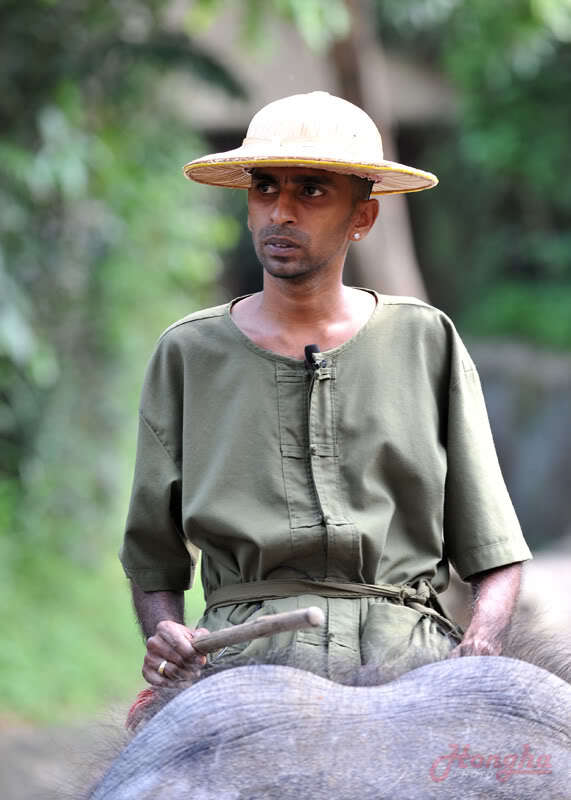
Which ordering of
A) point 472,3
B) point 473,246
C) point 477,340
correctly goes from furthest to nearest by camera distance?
point 473,246 → point 477,340 → point 472,3

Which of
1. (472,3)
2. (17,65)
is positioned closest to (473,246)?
(472,3)

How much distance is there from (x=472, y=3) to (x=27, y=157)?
337 cm

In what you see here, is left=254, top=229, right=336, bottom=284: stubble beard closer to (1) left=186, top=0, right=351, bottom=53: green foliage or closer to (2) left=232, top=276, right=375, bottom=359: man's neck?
(2) left=232, top=276, right=375, bottom=359: man's neck

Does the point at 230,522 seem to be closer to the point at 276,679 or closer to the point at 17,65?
the point at 276,679

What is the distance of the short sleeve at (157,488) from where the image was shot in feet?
8.87

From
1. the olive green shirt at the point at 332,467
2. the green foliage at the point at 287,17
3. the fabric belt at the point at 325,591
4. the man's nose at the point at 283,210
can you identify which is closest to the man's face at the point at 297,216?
the man's nose at the point at 283,210

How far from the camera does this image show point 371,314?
8.84 ft

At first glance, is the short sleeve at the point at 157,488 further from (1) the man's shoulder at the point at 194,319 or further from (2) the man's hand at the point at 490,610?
(2) the man's hand at the point at 490,610

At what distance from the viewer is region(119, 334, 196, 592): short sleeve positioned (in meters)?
2.71

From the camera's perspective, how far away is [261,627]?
7.02 feet

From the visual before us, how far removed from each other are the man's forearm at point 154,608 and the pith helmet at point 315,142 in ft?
2.96

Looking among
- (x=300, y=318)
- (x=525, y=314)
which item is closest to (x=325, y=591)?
(x=300, y=318)

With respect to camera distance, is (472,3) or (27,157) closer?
(27,157)

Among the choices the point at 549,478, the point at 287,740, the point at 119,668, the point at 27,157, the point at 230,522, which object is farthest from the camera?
the point at 549,478
